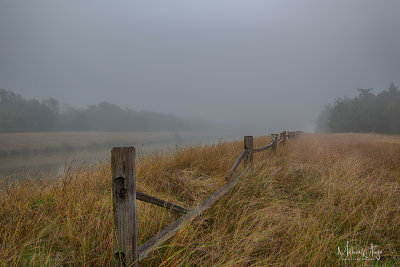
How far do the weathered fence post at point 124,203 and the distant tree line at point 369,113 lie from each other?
164 ft

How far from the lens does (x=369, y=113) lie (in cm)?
4144

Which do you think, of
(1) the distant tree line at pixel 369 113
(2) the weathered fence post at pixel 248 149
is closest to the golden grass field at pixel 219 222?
(2) the weathered fence post at pixel 248 149

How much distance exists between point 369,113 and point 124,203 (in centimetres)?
5531

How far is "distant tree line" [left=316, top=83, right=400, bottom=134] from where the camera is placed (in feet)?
125

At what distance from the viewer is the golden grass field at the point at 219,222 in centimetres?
180

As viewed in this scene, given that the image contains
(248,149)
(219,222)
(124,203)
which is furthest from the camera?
(248,149)

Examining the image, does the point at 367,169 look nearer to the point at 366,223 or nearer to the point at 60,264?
the point at 366,223

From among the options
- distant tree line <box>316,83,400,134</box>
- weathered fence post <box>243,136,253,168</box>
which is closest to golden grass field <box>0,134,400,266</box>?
weathered fence post <box>243,136,253,168</box>

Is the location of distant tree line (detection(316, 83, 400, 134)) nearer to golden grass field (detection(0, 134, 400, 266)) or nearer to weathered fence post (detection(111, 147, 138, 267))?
golden grass field (detection(0, 134, 400, 266))

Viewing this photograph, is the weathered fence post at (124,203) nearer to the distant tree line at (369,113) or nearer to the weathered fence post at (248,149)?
the weathered fence post at (248,149)

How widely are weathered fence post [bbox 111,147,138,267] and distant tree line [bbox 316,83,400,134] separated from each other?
50.1 m

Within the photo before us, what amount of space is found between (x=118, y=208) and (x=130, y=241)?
0.27 metres
